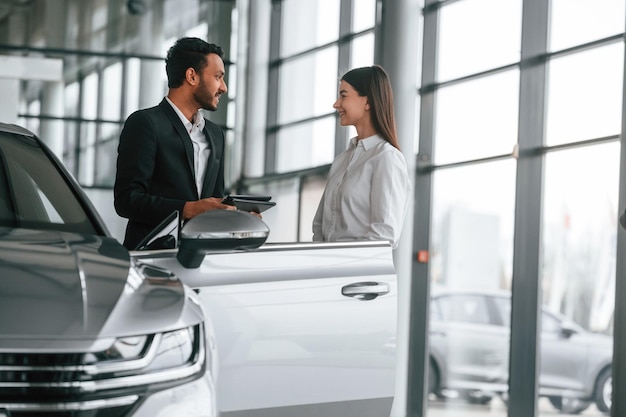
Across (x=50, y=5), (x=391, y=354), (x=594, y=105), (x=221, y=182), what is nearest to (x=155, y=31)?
(x=50, y=5)

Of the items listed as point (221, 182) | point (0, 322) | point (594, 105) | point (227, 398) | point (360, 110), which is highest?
point (594, 105)

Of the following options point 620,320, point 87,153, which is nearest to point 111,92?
point 87,153

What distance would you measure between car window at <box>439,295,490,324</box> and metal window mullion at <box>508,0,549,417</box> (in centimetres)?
85

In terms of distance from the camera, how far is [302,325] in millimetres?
2793

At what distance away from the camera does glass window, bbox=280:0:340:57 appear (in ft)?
46.0

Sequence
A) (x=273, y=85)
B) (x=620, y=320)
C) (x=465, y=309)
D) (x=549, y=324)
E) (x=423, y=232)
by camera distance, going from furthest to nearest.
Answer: (x=273, y=85) → (x=423, y=232) → (x=465, y=309) → (x=549, y=324) → (x=620, y=320)

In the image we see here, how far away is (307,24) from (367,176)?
11.3 meters

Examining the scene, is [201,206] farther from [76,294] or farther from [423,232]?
[423,232]

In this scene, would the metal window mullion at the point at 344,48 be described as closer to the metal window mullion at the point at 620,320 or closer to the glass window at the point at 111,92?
the glass window at the point at 111,92

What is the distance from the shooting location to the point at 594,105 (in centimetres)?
884

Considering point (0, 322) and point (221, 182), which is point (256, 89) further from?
point (0, 322)

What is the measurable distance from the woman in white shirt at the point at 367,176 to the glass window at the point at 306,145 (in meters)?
9.54

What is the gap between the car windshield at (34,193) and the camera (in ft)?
8.91

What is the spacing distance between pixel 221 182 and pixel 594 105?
18.2 ft
